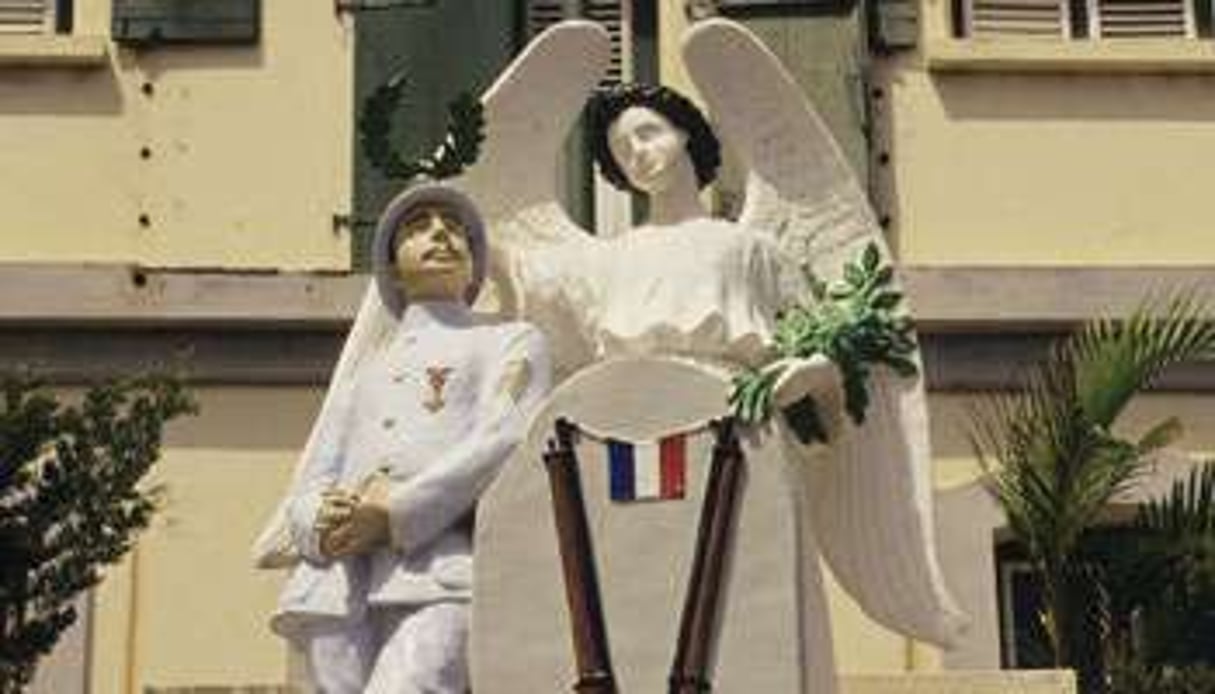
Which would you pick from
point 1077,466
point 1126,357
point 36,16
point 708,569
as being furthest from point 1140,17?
point 708,569

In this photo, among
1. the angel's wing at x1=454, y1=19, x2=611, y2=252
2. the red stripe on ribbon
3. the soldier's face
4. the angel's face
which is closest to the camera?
the red stripe on ribbon

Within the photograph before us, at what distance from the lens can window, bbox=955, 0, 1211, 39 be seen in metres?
12.8

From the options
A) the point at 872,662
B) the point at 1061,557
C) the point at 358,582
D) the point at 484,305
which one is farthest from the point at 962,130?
the point at 358,582

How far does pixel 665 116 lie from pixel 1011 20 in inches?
264

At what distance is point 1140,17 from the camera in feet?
42.4

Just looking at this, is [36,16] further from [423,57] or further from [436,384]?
[436,384]

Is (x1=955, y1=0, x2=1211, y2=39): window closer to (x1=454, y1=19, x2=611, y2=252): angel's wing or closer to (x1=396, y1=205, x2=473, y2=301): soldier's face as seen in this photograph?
(x1=454, y1=19, x2=611, y2=252): angel's wing

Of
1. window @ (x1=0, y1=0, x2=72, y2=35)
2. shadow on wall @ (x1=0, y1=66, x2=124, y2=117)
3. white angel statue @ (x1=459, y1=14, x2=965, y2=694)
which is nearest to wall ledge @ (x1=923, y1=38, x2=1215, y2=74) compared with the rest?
shadow on wall @ (x1=0, y1=66, x2=124, y2=117)

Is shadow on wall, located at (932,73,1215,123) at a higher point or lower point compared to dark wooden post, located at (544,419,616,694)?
higher

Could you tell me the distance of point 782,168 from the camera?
6629mm

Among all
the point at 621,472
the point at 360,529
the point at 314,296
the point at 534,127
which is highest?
the point at 314,296

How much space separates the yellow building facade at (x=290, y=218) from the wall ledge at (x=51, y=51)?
2cm

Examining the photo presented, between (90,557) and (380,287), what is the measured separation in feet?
8.54

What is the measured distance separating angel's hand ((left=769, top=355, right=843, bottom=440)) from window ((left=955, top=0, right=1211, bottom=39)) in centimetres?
708
